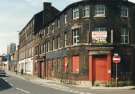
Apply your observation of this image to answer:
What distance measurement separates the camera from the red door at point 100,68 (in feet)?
157

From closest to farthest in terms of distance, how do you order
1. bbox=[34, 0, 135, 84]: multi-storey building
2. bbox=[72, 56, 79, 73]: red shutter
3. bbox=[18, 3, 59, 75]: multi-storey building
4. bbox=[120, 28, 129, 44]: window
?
bbox=[34, 0, 135, 84]: multi-storey building → bbox=[120, 28, 129, 44]: window → bbox=[72, 56, 79, 73]: red shutter → bbox=[18, 3, 59, 75]: multi-storey building

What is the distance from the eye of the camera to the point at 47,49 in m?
69.1

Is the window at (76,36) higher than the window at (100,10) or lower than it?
lower

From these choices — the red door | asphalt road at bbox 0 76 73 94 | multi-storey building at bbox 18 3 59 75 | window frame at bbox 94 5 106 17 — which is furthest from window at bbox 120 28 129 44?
multi-storey building at bbox 18 3 59 75

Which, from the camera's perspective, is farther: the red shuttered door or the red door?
the red shuttered door

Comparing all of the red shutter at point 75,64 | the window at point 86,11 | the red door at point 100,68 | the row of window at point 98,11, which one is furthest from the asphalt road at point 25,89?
the row of window at point 98,11

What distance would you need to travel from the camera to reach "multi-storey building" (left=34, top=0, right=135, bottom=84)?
158 feet

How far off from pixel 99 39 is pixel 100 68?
3.48m

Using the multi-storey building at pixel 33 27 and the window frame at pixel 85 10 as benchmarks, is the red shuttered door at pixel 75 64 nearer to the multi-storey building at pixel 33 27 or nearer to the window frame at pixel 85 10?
the window frame at pixel 85 10

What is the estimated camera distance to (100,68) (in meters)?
48.2

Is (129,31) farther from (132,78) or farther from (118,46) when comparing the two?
(132,78)

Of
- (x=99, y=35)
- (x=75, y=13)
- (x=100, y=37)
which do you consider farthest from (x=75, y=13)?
(x=100, y=37)

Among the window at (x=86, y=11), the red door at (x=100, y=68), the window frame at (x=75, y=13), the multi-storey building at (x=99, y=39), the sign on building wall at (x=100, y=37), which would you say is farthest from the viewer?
the window frame at (x=75, y=13)

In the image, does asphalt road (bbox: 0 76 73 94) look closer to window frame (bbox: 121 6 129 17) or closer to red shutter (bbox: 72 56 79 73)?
red shutter (bbox: 72 56 79 73)
